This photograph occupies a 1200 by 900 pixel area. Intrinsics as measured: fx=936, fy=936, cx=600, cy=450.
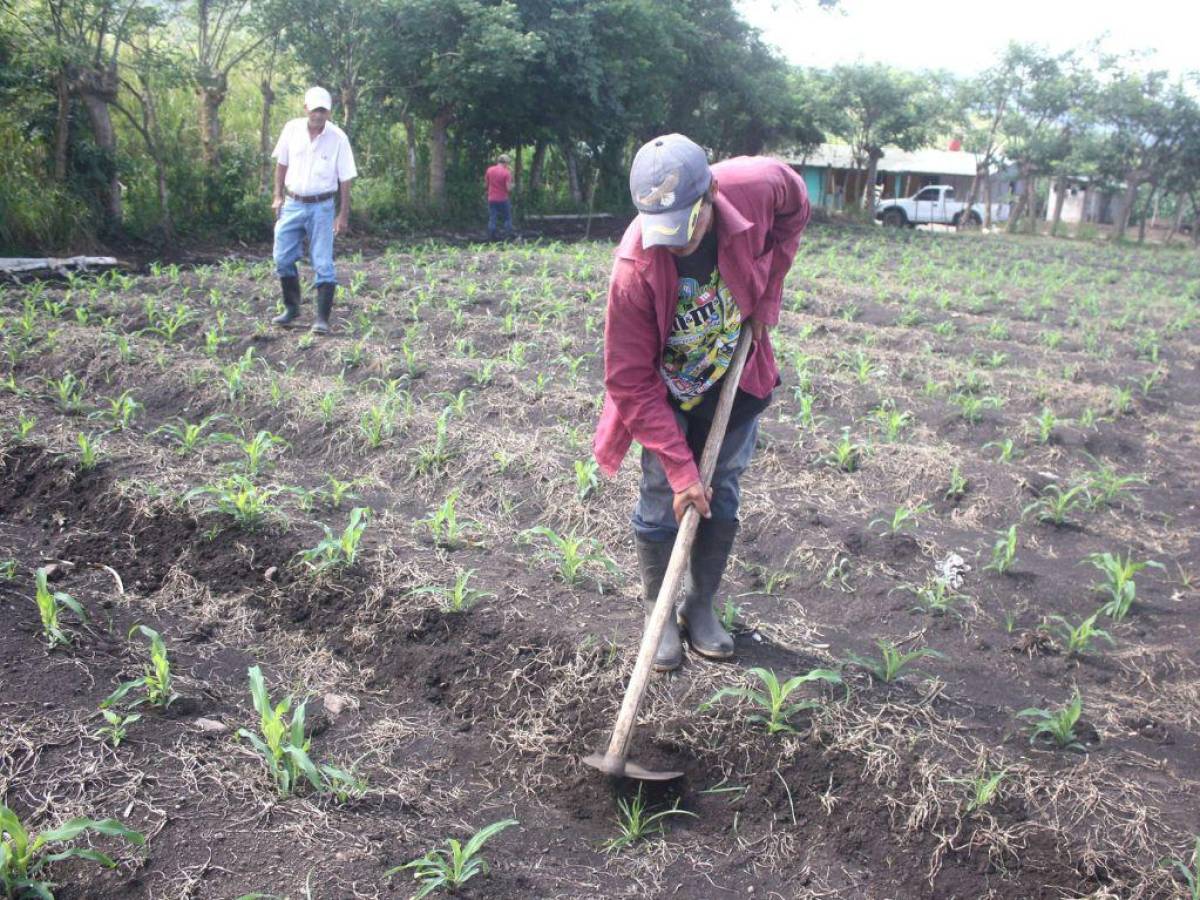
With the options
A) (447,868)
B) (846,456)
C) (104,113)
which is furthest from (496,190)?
(447,868)

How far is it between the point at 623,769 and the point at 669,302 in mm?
1304

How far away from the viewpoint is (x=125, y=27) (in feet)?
33.2

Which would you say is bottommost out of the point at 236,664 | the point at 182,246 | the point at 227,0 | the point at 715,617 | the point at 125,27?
the point at 236,664

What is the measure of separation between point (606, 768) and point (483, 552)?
151cm

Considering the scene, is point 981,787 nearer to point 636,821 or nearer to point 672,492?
point 636,821

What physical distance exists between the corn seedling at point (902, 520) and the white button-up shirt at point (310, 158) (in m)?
4.52

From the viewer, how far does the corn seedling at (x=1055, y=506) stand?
4.58 meters

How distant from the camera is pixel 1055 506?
4.63 meters

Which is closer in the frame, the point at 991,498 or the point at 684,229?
the point at 684,229

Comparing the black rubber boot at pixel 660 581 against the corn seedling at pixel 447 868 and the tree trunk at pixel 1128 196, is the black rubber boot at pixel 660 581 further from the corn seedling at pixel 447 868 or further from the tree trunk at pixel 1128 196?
the tree trunk at pixel 1128 196

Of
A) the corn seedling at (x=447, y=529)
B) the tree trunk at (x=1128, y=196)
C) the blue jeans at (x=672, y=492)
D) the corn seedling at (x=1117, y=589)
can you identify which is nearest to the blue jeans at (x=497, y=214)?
the corn seedling at (x=447, y=529)

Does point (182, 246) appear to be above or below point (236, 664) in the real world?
above

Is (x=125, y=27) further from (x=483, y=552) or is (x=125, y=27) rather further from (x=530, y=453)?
(x=483, y=552)

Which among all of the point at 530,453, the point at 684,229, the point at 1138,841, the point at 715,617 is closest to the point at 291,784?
the point at 715,617
